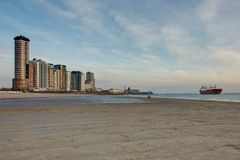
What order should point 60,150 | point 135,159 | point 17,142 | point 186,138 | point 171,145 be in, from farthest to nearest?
point 186,138 → point 17,142 → point 171,145 → point 60,150 → point 135,159

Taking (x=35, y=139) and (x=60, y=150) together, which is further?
(x=35, y=139)

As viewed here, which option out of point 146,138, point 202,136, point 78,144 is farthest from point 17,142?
point 202,136

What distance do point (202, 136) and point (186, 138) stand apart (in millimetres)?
814

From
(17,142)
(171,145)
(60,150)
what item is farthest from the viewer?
(17,142)

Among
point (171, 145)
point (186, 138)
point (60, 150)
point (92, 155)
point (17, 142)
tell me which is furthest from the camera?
point (186, 138)

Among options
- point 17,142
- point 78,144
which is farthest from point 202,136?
point 17,142

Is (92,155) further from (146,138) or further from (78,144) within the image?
(146,138)

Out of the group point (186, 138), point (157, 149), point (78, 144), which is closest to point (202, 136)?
point (186, 138)

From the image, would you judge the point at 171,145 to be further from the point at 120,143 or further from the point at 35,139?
the point at 35,139

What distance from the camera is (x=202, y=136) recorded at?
10.8 meters

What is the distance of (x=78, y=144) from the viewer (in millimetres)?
9180

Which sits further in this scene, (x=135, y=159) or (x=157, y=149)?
(x=157, y=149)

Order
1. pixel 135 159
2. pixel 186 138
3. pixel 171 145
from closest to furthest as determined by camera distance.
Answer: pixel 135 159 → pixel 171 145 → pixel 186 138

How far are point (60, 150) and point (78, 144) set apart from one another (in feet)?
3.31
